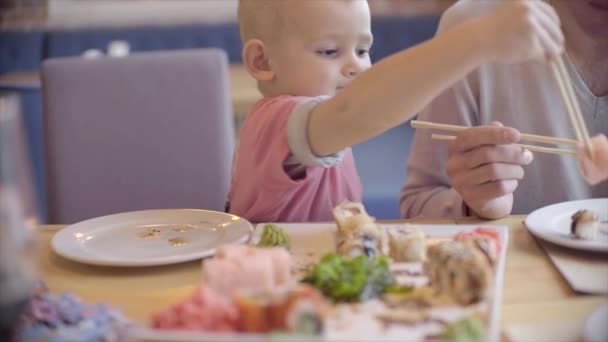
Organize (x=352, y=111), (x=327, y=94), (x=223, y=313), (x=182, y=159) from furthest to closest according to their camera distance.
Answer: (x=182, y=159), (x=327, y=94), (x=352, y=111), (x=223, y=313)

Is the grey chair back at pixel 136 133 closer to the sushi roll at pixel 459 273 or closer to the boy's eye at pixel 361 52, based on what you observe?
the boy's eye at pixel 361 52

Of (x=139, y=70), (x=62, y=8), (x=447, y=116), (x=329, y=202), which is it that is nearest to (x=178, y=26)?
(x=62, y=8)

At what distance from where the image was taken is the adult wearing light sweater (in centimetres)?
150

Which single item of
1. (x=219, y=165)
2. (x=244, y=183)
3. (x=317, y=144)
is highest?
(x=317, y=144)

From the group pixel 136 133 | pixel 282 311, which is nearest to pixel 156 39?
pixel 136 133

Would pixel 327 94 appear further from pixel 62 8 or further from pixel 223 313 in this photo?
pixel 62 8

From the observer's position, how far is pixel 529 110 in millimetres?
1588

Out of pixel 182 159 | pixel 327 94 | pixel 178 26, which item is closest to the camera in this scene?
pixel 327 94

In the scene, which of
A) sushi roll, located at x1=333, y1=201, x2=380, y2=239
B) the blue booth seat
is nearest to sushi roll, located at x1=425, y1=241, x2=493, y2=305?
sushi roll, located at x1=333, y1=201, x2=380, y2=239

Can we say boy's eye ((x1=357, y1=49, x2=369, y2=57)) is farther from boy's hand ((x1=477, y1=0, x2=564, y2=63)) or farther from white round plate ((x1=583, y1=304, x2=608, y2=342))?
white round plate ((x1=583, y1=304, x2=608, y2=342))

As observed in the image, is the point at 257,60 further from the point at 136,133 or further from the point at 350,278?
the point at 136,133

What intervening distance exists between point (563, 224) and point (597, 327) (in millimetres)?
409

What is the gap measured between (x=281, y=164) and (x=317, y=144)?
11 cm

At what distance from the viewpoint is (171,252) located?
1045 millimetres
